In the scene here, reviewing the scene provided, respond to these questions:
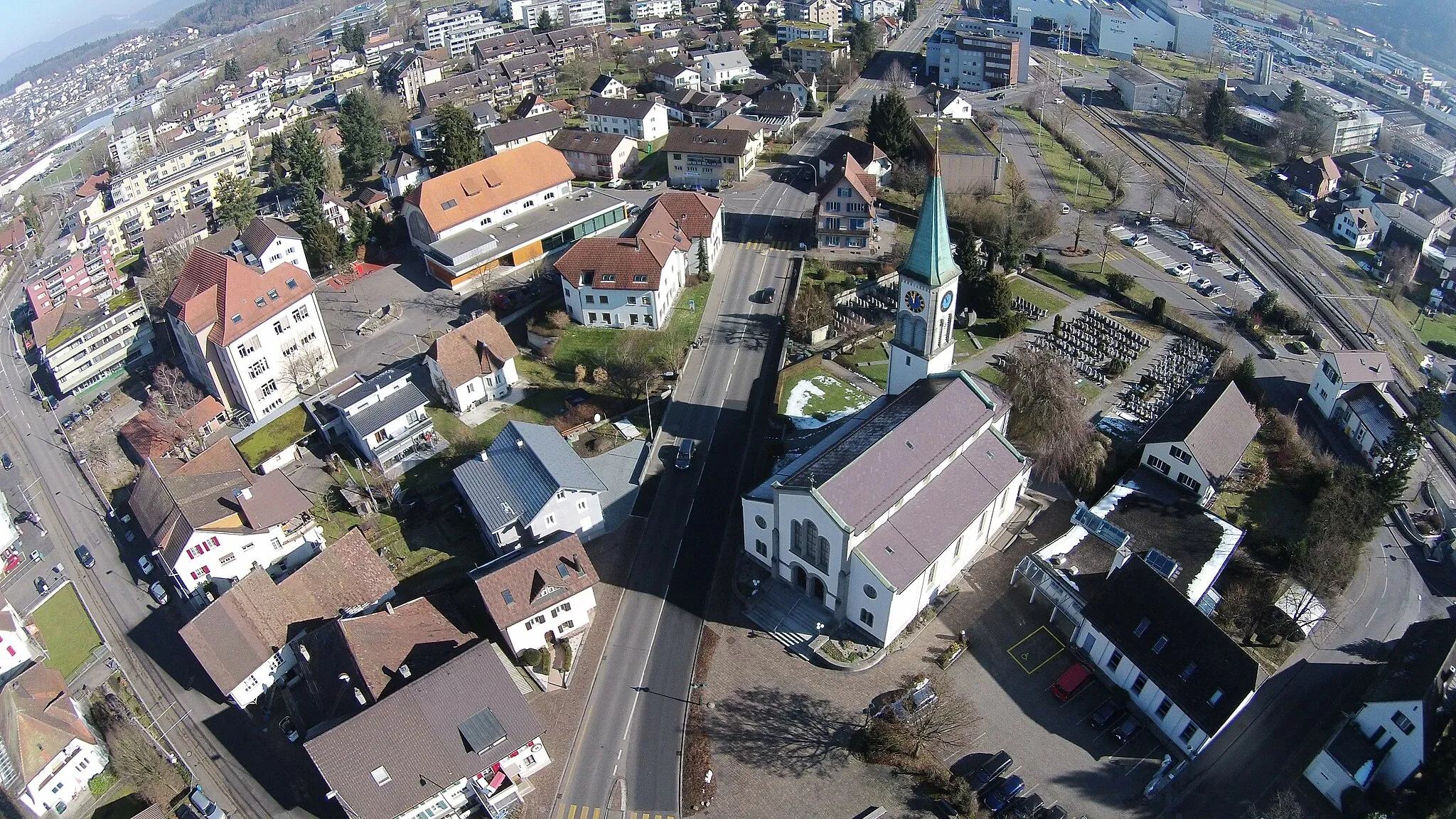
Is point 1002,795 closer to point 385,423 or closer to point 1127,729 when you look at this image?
→ point 1127,729

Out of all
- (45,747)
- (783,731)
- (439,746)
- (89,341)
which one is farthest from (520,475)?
(89,341)

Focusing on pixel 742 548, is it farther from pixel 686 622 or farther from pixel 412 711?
pixel 412 711

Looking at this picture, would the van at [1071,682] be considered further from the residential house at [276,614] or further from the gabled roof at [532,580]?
the residential house at [276,614]

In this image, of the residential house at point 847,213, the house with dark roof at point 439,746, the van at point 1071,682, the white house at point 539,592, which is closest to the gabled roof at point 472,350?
the white house at point 539,592

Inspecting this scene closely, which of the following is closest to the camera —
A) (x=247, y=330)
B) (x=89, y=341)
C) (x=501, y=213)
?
(x=247, y=330)

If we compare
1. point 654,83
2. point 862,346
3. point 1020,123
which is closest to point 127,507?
point 862,346

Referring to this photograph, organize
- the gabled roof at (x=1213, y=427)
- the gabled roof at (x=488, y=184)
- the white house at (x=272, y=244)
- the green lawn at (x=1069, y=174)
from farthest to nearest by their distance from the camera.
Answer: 1. the green lawn at (x=1069, y=174)
2. the gabled roof at (x=488, y=184)
3. the white house at (x=272, y=244)
4. the gabled roof at (x=1213, y=427)
